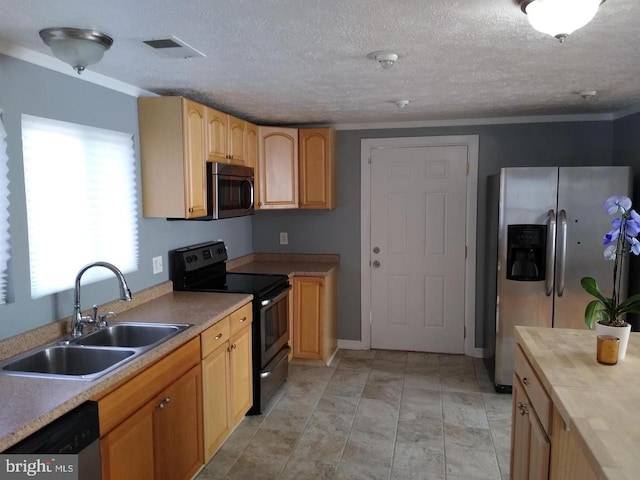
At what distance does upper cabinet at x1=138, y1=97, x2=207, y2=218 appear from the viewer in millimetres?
2934

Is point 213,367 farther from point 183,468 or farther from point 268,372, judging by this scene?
point 268,372

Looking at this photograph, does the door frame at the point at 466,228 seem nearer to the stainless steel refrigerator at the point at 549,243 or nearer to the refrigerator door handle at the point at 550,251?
the stainless steel refrigerator at the point at 549,243

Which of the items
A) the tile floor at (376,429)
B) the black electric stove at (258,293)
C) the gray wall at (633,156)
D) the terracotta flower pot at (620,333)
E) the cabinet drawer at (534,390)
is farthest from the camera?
the gray wall at (633,156)

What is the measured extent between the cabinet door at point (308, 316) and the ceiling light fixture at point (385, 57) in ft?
7.22

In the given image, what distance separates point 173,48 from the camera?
2.14m

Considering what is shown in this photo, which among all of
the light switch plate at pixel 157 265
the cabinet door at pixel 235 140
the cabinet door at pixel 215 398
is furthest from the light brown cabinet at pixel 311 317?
the cabinet door at pixel 215 398

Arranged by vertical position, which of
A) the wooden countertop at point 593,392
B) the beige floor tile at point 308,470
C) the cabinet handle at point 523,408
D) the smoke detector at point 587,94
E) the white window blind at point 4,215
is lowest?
the beige floor tile at point 308,470

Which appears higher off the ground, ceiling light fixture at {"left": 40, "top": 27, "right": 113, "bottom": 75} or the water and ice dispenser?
ceiling light fixture at {"left": 40, "top": 27, "right": 113, "bottom": 75}

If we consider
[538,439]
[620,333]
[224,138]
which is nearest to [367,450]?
[538,439]

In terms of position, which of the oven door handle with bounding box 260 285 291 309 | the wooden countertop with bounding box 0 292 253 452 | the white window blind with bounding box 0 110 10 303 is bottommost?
the oven door handle with bounding box 260 285 291 309

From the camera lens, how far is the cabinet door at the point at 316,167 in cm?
434

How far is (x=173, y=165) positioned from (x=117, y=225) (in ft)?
1.57

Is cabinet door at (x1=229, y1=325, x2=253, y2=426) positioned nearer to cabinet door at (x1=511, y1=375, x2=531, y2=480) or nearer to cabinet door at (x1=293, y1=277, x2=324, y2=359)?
cabinet door at (x1=293, y1=277, x2=324, y2=359)

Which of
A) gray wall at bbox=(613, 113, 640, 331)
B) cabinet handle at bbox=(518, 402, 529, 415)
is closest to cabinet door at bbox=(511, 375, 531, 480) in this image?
cabinet handle at bbox=(518, 402, 529, 415)
